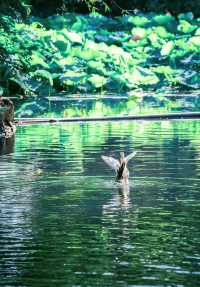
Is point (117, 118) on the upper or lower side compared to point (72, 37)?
Answer: lower

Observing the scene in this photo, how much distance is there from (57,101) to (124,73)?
22.3 feet

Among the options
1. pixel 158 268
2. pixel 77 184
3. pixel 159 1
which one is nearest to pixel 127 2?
pixel 159 1

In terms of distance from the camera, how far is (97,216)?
13.0 metres

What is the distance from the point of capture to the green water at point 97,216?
10.2 meters

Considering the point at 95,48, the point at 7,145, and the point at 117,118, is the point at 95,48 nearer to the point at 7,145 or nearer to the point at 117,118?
the point at 117,118

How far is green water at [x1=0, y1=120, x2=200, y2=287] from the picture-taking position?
1016cm

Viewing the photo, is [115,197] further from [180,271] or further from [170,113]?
[170,113]

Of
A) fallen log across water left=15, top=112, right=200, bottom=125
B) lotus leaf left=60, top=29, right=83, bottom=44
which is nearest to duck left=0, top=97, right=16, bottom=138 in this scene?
fallen log across water left=15, top=112, right=200, bottom=125

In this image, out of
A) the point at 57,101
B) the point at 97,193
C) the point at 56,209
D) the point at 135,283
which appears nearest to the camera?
the point at 135,283

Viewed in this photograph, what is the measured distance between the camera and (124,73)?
41312 millimetres

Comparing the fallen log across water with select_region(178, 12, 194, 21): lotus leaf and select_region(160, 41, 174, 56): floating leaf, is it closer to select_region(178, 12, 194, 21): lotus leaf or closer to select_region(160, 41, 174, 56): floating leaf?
select_region(160, 41, 174, 56): floating leaf

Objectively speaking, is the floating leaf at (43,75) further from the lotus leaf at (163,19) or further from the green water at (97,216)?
the green water at (97,216)

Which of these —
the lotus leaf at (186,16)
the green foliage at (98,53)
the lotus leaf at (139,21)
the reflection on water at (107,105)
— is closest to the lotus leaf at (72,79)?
the green foliage at (98,53)

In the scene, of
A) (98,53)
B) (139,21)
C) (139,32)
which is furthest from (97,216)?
(139,21)
